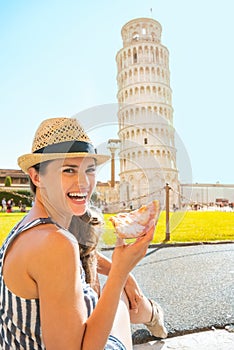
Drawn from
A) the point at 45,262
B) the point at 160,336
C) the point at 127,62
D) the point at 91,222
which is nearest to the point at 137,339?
the point at 160,336

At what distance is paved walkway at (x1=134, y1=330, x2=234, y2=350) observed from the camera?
4.58 ft

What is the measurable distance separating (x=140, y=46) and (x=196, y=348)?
1646 inches

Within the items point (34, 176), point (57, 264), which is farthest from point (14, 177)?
point (57, 264)

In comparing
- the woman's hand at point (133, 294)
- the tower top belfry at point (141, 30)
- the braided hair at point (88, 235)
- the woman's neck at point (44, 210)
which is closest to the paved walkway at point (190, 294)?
the woman's hand at point (133, 294)

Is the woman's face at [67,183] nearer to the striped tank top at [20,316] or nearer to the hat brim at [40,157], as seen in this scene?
the hat brim at [40,157]

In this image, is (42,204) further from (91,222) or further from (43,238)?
(91,222)

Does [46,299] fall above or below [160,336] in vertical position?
above

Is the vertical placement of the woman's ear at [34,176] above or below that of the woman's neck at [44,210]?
above

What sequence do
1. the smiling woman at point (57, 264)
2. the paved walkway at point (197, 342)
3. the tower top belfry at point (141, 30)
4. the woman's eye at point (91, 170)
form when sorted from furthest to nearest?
the tower top belfry at point (141, 30) < the paved walkway at point (197, 342) < the woman's eye at point (91, 170) < the smiling woman at point (57, 264)

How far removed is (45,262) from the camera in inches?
27.2

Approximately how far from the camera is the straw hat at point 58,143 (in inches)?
34.6

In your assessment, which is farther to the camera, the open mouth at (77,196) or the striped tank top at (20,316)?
the open mouth at (77,196)

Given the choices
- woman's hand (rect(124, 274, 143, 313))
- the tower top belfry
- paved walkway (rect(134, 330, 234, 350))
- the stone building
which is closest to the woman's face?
woman's hand (rect(124, 274, 143, 313))

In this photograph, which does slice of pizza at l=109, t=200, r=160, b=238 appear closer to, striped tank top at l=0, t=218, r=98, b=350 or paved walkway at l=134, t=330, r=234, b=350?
striped tank top at l=0, t=218, r=98, b=350
